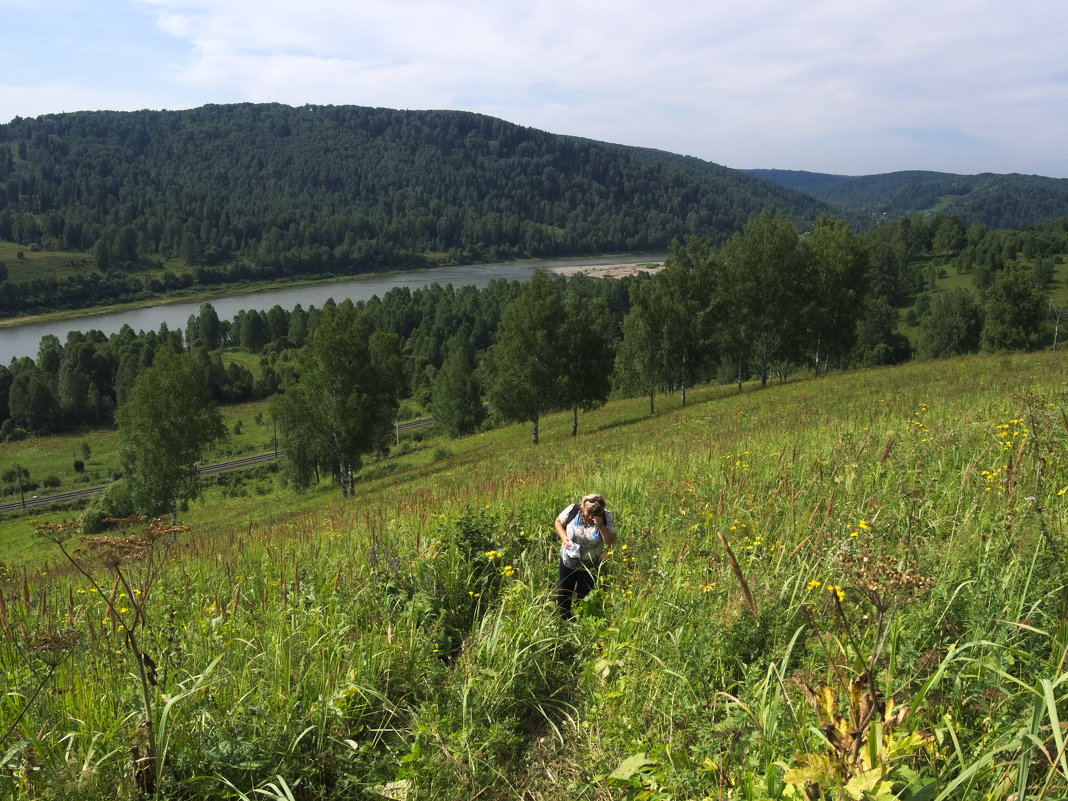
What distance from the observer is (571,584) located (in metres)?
5.38

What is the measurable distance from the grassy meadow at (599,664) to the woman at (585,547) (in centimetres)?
20

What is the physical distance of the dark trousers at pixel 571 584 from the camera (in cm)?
521

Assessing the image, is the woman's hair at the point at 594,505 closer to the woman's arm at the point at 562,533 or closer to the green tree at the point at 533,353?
the woman's arm at the point at 562,533

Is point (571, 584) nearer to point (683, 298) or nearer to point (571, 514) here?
point (571, 514)

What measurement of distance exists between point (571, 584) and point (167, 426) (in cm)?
3731

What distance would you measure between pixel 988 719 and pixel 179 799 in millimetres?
3597

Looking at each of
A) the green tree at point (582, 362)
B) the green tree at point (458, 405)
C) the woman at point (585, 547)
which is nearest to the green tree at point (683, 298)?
the green tree at point (582, 362)

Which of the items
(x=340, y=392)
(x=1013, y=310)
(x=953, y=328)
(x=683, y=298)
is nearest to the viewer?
(x=340, y=392)

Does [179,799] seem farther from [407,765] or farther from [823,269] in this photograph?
[823,269]

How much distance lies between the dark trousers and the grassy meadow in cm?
19

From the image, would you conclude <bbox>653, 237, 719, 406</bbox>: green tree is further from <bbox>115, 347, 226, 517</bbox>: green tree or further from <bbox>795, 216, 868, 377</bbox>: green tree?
<bbox>115, 347, 226, 517</bbox>: green tree

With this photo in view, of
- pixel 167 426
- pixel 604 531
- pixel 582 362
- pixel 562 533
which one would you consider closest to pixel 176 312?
pixel 167 426

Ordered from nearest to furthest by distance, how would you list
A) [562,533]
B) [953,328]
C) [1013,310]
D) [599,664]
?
1. [599,664]
2. [562,533]
3. [1013,310]
4. [953,328]

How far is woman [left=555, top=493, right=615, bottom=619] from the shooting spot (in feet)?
17.4
